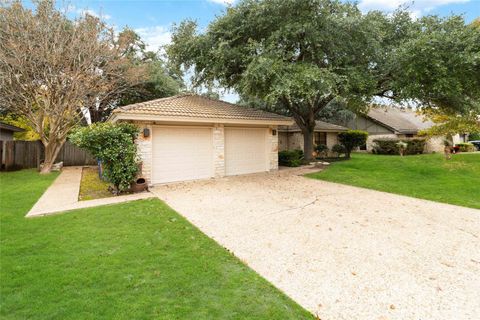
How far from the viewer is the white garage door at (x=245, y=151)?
1166 cm

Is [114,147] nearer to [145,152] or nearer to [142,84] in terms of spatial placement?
[145,152]

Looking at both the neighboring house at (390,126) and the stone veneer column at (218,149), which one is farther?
the neighboring house at (390,126)

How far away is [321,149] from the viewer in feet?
64.5

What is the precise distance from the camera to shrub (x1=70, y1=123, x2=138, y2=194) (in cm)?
764

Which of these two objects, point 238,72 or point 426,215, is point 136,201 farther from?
point 238,72

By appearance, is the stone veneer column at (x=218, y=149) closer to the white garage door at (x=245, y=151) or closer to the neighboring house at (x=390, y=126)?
the white garage door at (x=245, y=151)

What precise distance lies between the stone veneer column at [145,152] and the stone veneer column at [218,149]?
2660 millimetres

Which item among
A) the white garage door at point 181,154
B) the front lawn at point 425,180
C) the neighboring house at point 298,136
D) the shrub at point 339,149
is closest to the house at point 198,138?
the white garage door at point 181,154

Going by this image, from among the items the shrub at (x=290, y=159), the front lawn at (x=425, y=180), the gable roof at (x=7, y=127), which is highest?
the gable roof at (x=7, y=127)

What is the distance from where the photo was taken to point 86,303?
2.71 m

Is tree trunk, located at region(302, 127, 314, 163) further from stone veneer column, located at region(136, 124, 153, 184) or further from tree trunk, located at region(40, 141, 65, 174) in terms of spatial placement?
tree trunk, located at region(40, 141, 65, 174)

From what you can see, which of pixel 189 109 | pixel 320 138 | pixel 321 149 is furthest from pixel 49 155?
pixel 320 138

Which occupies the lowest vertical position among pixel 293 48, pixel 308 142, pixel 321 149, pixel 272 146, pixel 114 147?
pixel 114 147

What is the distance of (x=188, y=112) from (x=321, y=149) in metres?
12.5
